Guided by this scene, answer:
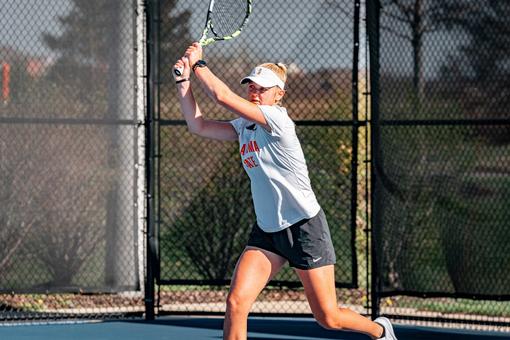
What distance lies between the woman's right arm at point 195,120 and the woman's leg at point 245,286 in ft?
2.22

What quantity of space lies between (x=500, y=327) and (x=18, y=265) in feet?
12.9

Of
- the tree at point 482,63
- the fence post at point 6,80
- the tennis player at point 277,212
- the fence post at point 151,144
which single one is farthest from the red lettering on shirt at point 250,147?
the fence post at point 6,80

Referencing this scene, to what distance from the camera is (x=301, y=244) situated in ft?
20.2

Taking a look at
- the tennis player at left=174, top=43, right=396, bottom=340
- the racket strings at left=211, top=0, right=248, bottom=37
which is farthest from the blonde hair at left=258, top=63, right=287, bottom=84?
the racket strings at left=211, top=0, right=248, bottom=37

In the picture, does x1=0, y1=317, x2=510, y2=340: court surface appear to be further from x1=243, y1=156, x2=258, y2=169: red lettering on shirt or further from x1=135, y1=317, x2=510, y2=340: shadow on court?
x1=243, y1=156, x2=258, y2=169: red lettering on shirt

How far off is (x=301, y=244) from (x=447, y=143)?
9.72 feet

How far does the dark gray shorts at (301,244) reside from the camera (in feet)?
20.2

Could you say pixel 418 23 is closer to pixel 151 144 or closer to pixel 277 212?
pixel 151 144

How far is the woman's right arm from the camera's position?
6.07m

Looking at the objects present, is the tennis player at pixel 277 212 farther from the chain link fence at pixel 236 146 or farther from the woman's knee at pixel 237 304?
the chain link fence at pixel 236 146

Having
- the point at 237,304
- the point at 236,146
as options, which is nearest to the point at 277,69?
the point at 237,304

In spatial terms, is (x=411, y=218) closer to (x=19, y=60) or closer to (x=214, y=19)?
(x=214, y=19)

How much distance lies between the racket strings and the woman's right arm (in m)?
0.69

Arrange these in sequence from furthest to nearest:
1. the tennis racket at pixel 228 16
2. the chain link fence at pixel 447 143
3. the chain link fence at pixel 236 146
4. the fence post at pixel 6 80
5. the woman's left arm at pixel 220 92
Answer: the fence post at pixel 6 80 < the chain link fence at pixel 236 146 < the chain link fence at pixel 447 143 < the tennis racket at pixel 228 16 < the woman's left arm at pixel 220 92
